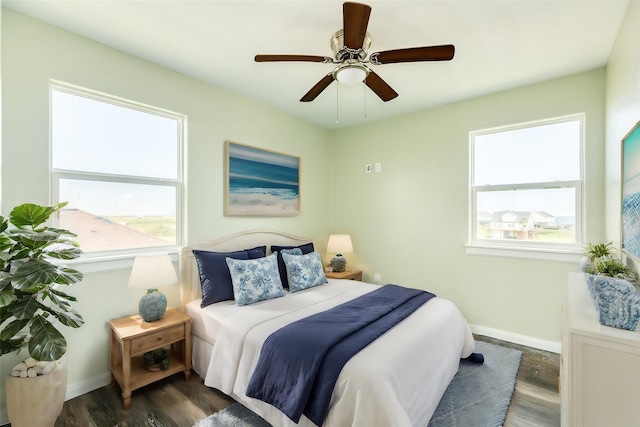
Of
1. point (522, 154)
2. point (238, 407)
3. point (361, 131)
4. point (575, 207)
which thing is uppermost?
point (361, 131)

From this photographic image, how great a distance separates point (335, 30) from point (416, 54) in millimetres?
708

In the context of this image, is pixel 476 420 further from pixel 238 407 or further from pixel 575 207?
pixel 575 207

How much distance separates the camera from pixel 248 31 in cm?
219

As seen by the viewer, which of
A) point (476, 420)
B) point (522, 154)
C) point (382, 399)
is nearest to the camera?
point (382, 399)

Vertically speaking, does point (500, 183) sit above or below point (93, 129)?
below

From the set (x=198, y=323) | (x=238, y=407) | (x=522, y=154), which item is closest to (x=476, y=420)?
(x=238, y=407)

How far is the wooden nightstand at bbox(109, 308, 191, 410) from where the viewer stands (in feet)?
6.86

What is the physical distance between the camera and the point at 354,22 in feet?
5.02

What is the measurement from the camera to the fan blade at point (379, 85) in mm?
2102

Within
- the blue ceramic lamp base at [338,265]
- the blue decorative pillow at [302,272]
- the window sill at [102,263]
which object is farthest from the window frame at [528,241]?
the window sill at [102,263]

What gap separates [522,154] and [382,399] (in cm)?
303

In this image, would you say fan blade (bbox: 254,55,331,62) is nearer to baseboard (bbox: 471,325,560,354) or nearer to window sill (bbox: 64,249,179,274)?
window sill (bbox: 64,249,179,274)

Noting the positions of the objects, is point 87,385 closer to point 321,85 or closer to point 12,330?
point 12,330

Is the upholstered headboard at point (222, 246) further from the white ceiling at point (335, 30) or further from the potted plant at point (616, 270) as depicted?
the potted plant at point (616, 270)
